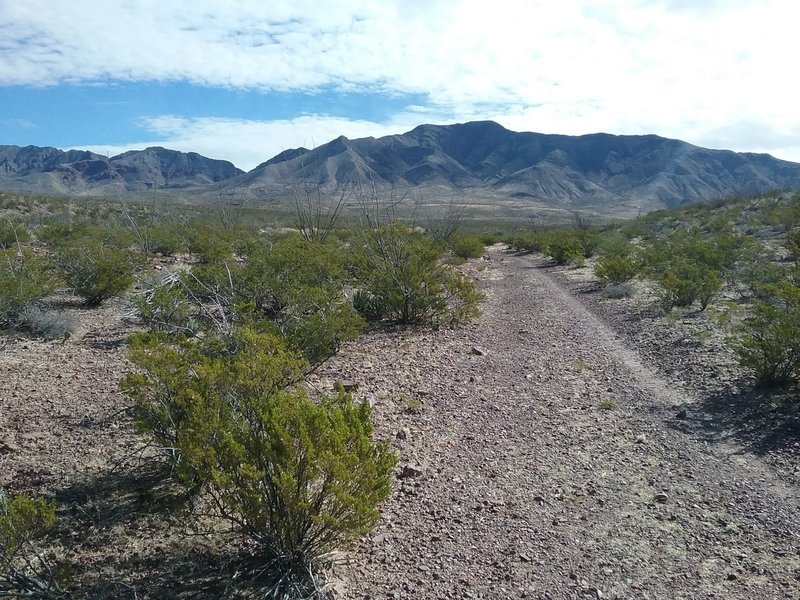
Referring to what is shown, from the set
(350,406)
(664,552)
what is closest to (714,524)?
(664,552)

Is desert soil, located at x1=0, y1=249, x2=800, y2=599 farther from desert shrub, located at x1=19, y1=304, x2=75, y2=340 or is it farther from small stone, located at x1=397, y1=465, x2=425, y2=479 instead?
desert shrub, located at x1=19, y1=304, x2=75, y2=340

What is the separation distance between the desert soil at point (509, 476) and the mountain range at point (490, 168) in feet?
357

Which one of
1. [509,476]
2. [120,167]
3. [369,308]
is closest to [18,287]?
[369,308]

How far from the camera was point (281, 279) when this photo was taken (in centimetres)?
1127

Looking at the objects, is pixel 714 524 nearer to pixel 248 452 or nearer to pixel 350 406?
pixel 350 406

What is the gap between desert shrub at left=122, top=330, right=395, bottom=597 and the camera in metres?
3.77

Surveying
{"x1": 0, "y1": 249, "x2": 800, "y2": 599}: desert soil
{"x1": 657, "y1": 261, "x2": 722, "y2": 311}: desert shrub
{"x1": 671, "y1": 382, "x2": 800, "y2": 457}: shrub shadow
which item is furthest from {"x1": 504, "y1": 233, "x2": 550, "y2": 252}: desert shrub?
{"x1": 671, "y1": 382, "x2": 800, "y2": 457}: shrub shadow

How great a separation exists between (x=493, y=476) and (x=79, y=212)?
35.8 metres

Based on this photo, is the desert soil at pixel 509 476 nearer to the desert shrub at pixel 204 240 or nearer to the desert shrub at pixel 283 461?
the desert shrub at pixel 283 461

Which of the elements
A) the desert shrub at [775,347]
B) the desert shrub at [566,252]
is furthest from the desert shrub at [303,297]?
the desert shrub at [566,252]

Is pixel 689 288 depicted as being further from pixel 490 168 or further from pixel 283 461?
pixel 490 168

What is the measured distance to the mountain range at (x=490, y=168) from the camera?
134875 millimetres

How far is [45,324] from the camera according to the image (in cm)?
989

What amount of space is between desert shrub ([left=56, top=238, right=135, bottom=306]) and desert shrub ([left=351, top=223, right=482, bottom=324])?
524 centimetres
